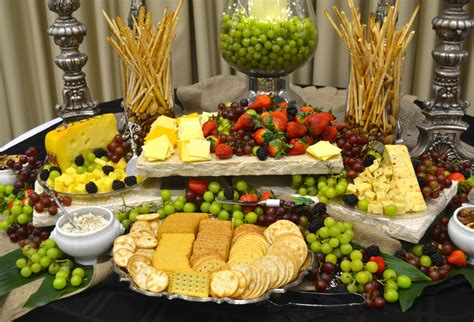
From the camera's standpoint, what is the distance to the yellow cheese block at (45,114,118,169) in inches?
46.6

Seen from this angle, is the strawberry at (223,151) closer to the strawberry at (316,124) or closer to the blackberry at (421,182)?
the strawberry at (316,124)

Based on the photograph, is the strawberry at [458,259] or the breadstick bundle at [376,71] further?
the breadstick bundle at [376,71]

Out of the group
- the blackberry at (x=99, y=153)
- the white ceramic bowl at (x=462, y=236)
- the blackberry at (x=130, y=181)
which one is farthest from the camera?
the blackberry at (x=99, y=153)

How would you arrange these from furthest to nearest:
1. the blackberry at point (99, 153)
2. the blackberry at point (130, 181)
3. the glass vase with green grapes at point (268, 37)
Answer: the glass vase with green grapes at point (268, 37)
the blackberry at point (99, 153)
the blackberry at point (130, 181)

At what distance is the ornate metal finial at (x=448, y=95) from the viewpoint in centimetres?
119

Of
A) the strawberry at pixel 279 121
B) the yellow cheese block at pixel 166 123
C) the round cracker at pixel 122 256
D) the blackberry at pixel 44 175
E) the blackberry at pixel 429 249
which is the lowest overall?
the blackberry at pixel 429 249

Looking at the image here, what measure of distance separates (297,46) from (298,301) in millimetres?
Result: 715

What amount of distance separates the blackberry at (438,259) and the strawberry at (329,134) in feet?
1.11

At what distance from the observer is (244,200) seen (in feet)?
3.49

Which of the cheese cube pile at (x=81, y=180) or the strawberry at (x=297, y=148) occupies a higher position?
the strawberry at (x=297, y=148)

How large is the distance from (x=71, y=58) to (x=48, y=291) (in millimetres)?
685

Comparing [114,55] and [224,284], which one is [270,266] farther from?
[114,55]

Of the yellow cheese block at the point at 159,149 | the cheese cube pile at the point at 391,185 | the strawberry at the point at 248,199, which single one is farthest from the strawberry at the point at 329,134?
the yellow cheese block at the point at 159,149

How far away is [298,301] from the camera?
89 centimetres
